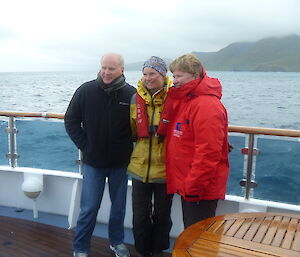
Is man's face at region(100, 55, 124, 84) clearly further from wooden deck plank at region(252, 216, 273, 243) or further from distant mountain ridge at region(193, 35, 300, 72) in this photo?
distant mountain ridge at region(193, 35, 300, 72)

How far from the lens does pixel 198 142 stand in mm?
1861

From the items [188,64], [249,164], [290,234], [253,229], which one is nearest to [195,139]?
Result: [188,64]

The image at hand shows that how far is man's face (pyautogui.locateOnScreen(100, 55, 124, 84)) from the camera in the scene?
2293 mm

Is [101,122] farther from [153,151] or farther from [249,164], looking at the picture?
[249,164]

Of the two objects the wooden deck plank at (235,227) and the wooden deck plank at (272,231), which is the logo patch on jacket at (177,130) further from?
the wooden deck plank at (272,231)

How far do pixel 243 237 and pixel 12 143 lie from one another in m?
2.63

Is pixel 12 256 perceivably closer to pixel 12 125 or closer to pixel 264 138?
pixel 12 125

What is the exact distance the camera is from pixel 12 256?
2.60 meters

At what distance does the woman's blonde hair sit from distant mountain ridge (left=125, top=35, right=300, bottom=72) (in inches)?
1982

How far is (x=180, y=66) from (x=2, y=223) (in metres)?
2.20

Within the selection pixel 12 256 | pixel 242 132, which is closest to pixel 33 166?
pixel 12 256

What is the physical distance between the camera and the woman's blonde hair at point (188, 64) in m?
1.95

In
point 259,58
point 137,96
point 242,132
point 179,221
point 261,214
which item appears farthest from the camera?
point 259,58

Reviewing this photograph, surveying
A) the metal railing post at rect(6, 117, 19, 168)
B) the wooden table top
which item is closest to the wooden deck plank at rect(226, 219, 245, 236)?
the wooden table top
